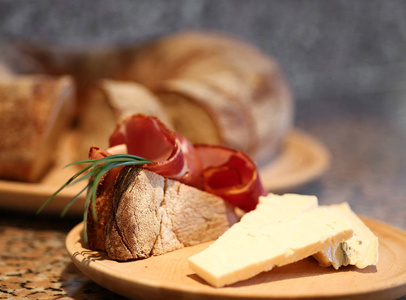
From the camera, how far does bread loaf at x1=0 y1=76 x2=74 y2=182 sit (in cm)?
123

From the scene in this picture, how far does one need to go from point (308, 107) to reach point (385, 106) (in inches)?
16.1

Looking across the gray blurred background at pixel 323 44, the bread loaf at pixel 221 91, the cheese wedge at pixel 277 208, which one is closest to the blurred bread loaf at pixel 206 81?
the bread loaf at pixel 221 91

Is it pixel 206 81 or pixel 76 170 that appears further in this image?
pixel 206 81

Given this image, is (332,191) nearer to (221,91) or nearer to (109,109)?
(221,91)

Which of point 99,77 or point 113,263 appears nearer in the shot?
point 113,263

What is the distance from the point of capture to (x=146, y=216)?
0.77m

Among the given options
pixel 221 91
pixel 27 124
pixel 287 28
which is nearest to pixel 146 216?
pixel 27 124

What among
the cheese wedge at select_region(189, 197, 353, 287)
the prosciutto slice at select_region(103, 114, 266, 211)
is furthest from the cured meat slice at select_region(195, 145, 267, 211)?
the cheese wedge at select_region(189, 197, 353, 287)

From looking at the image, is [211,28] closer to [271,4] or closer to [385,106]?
[271,4]

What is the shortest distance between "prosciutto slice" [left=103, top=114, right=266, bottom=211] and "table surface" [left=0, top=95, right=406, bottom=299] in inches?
8.4

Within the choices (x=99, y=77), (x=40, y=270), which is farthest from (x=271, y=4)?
(x=40, y=270)

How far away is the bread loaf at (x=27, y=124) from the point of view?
1.23m

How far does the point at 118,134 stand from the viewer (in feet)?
2.96

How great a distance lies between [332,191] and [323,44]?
6.28 feet
